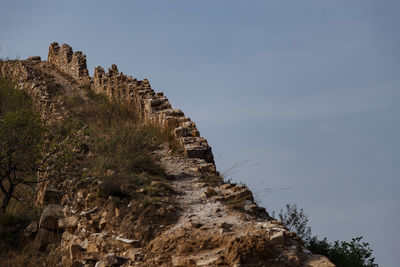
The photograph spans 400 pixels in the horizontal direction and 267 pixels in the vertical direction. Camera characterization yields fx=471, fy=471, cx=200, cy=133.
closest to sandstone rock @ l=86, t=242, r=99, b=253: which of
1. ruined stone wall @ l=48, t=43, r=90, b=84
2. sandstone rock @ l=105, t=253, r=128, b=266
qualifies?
sandstone rock @ l=105, t=253, r=128, b=266

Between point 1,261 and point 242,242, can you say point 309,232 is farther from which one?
point 1,261

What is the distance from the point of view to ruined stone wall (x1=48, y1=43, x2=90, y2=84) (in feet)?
68.9

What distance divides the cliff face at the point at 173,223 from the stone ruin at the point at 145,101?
1.4 inches

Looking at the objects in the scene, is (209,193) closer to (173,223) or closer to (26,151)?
(173,223)

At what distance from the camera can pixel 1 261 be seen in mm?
7965

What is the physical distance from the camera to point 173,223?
7.11m

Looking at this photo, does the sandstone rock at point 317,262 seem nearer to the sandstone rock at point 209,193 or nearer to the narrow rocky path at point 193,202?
the narrow rocky path at point 193,202

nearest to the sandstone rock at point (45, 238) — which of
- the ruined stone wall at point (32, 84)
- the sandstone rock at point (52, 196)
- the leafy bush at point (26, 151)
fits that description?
the sandstone rock at point (52, 196)

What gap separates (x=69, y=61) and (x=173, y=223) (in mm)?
17966

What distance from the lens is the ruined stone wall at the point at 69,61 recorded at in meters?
21.0

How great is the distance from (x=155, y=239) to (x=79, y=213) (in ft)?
7.15

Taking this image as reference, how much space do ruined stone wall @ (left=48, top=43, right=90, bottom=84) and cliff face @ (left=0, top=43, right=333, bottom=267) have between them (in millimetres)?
10256

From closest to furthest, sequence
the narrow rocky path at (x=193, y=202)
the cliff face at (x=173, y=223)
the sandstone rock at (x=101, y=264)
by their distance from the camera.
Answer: the cliff face at (x=173, y=223) < the sandstone rock at (x=101, y=264) < the narrow rocky path at (x=193, y=202)

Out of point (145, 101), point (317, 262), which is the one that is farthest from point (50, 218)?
point (145, 101)
